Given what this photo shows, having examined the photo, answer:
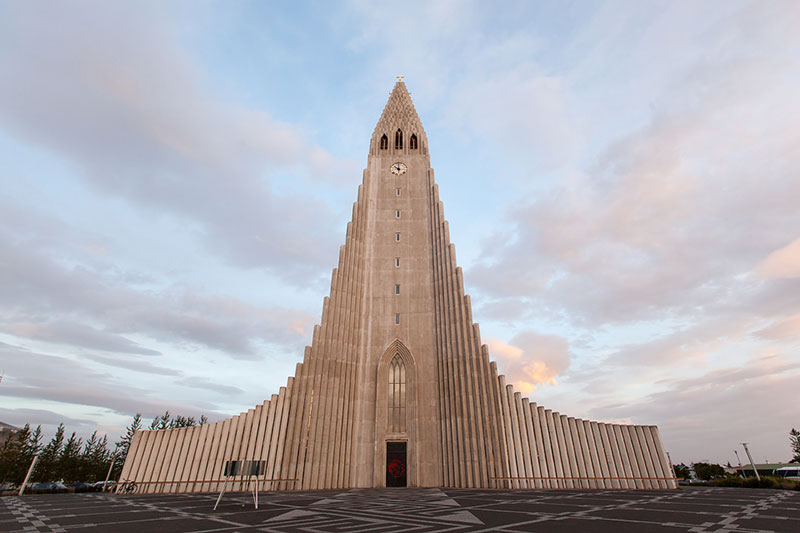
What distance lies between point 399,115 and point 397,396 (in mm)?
30973

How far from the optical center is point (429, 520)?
29.8 ft

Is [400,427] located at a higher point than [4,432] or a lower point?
lower

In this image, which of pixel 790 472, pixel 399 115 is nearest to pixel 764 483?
pixel 790 472

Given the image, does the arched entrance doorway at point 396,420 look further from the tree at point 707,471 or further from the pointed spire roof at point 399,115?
the tree at point 707,471

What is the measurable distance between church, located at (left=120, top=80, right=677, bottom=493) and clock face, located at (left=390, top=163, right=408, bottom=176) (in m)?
10.2

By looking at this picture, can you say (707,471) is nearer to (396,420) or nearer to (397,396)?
(396,420)

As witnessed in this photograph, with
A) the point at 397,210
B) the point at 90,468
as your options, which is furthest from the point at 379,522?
the point at 90,468

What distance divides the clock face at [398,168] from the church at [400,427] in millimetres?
10239

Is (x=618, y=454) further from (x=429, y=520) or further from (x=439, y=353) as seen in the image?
(x=429, y=520)

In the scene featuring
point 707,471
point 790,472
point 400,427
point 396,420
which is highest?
point 396,420

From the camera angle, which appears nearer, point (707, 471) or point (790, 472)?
point (790, 472)

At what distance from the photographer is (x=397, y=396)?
28609 mm

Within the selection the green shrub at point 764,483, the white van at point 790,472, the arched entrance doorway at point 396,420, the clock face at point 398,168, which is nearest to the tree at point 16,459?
the arched entrance doorway at point 396,420

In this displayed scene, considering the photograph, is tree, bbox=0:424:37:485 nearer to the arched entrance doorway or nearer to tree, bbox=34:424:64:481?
tree, bbox=34:424:64:481
